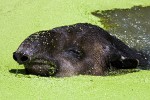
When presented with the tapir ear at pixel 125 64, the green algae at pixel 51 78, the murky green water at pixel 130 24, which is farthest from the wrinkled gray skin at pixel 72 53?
the murky green water at pixel 130 24

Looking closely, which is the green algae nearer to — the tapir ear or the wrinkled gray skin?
the wrinkled gray skin

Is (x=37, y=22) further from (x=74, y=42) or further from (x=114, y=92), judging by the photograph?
(x=114, y=92)

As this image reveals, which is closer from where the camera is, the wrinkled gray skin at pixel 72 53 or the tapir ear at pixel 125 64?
the wrinkled gray skin at pixel 72 53

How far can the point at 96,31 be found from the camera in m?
6.14

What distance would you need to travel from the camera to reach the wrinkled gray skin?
17.5 feet

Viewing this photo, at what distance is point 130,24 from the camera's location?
31.0 ft

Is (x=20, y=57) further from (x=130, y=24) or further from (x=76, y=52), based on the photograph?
(x=130, y=24)

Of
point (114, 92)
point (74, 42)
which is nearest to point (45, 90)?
point (114, 92)

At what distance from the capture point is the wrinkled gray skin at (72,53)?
17.5 ft

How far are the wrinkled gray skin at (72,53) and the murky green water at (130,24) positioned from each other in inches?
67.3

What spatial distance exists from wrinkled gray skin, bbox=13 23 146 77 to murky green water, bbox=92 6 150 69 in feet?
5.61

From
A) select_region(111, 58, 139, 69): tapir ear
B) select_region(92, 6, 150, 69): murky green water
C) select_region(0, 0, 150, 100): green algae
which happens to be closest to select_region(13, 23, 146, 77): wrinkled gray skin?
select_region(111, 58, 139, 69): tapir ear

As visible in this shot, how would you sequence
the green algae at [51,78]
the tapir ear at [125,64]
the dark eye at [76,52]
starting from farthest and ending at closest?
the tapir ear at [125,64]
the dark eye at [76,52]
the green algae at [51,78]

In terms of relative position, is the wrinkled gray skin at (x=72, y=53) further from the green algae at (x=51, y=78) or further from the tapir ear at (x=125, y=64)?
the green algae at (x=51, y=78)
